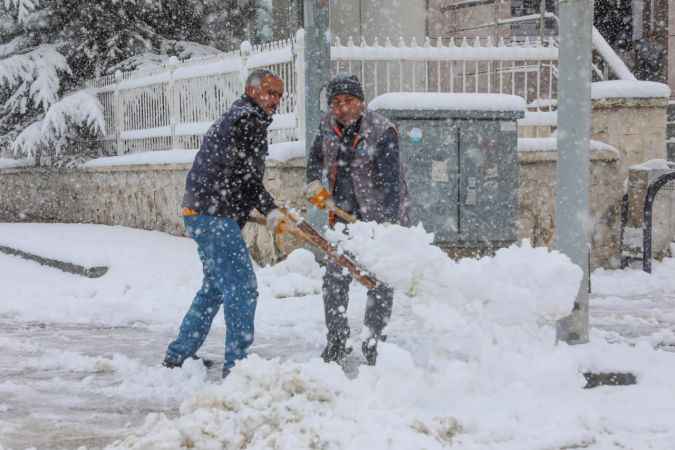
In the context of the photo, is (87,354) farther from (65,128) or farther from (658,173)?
(65,128)

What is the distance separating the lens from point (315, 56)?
8.27 metres

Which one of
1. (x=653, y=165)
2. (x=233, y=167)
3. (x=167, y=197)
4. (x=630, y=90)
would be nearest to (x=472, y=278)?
(x=233, y=167)

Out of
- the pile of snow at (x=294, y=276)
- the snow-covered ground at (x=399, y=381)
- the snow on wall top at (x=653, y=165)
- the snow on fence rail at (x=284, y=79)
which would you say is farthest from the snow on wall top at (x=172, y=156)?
the snow on wall top at (x=653, y=165)

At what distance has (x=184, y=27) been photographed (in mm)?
17703

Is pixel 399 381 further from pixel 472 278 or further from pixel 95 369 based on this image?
pixel 95 369

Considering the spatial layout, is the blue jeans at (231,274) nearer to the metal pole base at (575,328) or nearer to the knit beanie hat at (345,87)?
the knit beanie hat at (345,87)

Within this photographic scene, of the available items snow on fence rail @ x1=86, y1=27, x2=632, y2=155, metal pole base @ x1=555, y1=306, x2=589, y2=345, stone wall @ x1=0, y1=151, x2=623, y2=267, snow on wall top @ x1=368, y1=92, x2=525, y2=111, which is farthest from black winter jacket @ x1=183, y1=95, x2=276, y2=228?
snow on fence rail @ x1=86, y1=27, x2=632, y2=155

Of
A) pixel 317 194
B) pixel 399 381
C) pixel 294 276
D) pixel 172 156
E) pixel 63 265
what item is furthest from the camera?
pixel 172 156

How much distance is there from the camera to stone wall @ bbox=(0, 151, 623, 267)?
974 cm

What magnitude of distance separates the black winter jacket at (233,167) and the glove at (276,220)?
0.32 feet

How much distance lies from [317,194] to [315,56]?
126 inches

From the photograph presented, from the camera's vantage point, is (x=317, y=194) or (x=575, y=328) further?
(x=317, y=194)

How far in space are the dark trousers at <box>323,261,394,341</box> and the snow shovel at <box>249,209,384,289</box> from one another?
0.44 metres

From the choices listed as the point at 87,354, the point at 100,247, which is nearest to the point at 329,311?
the point at 87,354
